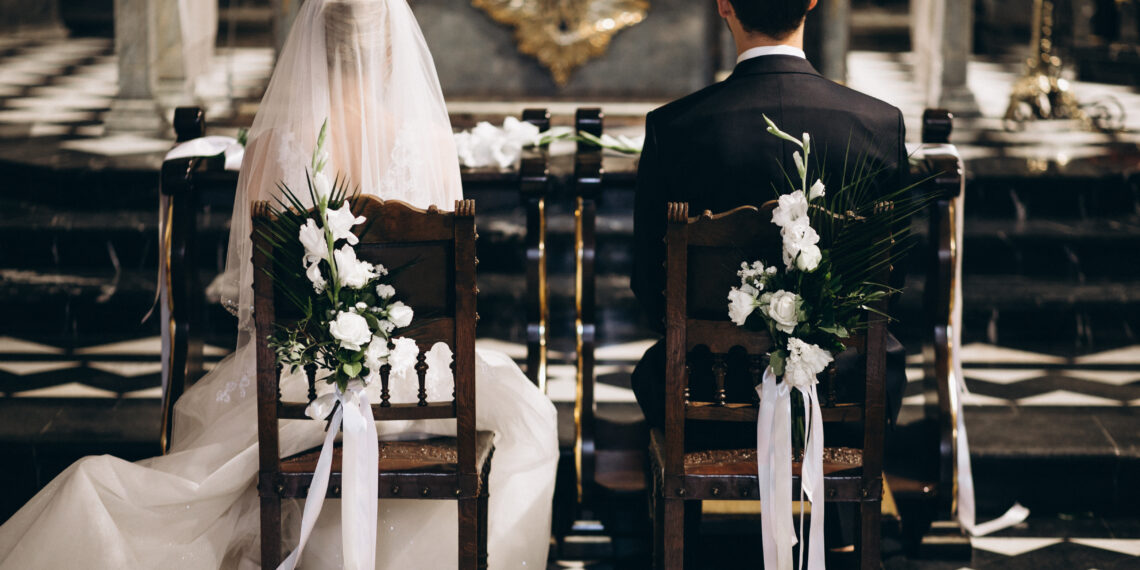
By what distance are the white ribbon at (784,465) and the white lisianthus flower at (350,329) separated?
905 millimetres

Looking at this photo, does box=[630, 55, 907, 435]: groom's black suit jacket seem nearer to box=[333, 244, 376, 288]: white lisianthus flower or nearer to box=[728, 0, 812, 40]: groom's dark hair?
box=[728, 0, 812, 40]: groom's dark hair

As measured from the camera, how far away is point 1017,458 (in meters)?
3.86

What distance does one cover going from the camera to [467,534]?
2.68 meters

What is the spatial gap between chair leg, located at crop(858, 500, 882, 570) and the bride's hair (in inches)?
66.0

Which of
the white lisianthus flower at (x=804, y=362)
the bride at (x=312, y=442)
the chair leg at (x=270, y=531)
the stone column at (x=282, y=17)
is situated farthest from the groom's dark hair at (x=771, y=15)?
the stone column at (x=282, y=17)

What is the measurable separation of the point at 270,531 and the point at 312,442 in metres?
0.30

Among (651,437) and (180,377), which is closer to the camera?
(651,437)

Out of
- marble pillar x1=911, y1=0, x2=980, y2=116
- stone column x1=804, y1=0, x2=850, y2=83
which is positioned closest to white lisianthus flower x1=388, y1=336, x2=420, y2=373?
stone column x1=804, y1=0, x2=850, y2=83

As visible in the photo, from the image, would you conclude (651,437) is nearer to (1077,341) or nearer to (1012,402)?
(1012,402)

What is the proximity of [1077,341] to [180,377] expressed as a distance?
3.84 m

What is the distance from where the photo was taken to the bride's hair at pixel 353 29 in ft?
9.68

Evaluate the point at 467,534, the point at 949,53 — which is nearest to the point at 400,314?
the point at 467,534

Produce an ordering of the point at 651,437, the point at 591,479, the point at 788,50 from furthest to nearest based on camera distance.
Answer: the point at 591,479 < the point at 651,437 < the point at 788,50

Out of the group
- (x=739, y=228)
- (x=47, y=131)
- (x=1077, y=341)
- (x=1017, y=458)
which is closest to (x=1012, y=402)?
(x=1017, y=458)
